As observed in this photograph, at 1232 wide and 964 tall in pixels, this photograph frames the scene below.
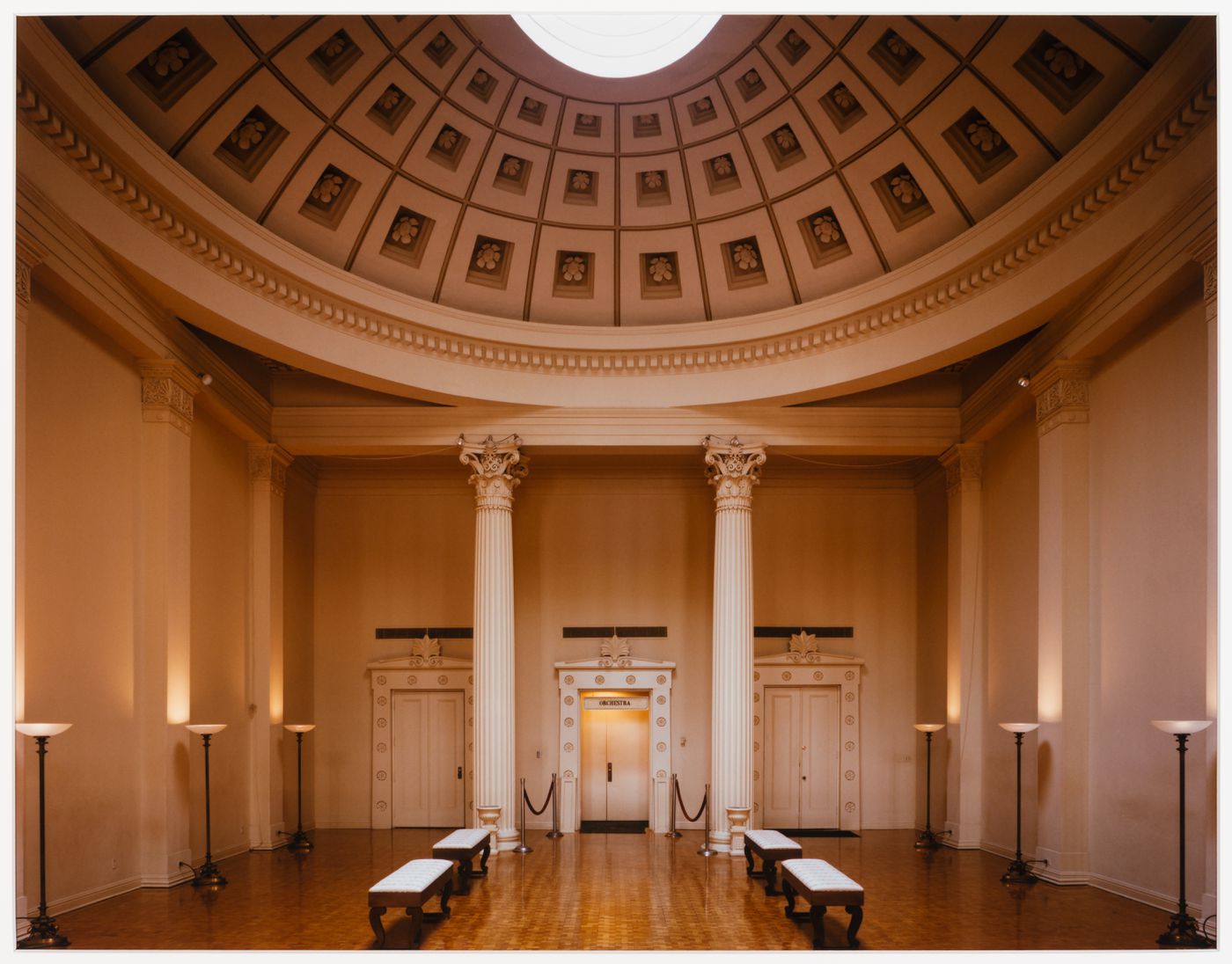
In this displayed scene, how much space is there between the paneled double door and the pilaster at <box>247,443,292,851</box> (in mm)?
8891

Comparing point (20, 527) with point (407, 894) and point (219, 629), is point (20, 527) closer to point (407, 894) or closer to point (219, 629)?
point (407, 894)

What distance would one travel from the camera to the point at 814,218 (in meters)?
15.7

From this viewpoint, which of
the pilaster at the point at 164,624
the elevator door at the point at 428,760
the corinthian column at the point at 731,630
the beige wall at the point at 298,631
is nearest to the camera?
the pilaster at the point at 164,624

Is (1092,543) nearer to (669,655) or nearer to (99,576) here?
(669,655)

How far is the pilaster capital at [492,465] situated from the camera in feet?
54.5

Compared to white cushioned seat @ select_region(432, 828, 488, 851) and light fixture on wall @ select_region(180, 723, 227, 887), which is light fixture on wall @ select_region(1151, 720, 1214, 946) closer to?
white cushioned seat @ select_region(432, 828, 488, 851)

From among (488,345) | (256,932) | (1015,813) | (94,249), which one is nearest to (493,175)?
(488,345)

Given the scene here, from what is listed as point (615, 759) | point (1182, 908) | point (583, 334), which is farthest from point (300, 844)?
point (1182, 908)

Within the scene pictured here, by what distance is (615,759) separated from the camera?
19609 millimetres

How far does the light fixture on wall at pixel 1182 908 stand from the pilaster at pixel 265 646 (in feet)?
42.2

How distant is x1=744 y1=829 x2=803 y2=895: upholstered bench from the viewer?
41.4 ft

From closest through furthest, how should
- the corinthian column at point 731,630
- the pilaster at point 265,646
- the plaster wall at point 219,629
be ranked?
the plaster wall at point 219,629, the corinthian column at point 731,630, the pilaster at point 265,646

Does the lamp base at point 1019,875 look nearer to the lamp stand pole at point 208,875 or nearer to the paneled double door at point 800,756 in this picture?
the paneled double door at point 800,756

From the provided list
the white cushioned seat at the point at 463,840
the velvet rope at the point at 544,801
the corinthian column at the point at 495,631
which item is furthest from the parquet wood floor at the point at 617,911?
the velvet rope at the point at 544,801
